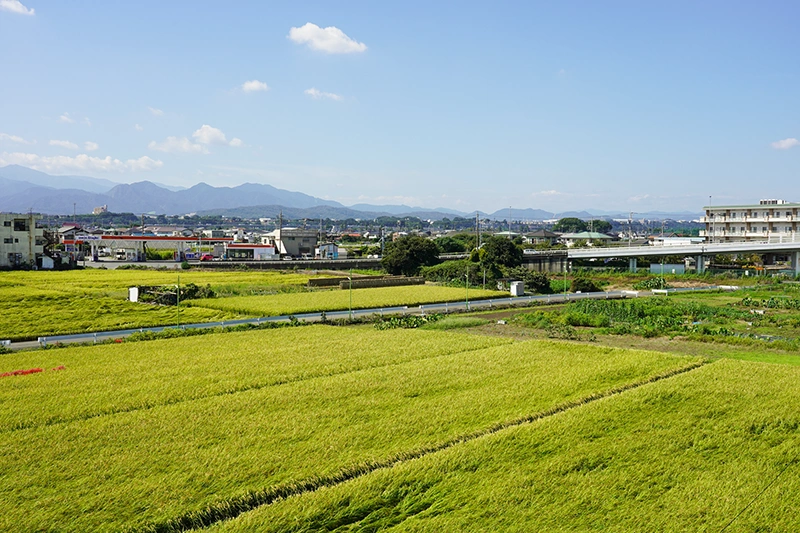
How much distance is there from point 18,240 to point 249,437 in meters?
46.1

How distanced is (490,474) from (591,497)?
1470 mm

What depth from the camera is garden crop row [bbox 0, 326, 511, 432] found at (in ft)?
43.7

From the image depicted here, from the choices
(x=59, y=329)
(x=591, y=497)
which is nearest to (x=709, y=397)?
(x=591, y=497)

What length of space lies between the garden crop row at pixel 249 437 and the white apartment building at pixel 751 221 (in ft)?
176

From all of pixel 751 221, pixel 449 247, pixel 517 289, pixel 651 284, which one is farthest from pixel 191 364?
pixel 449 247

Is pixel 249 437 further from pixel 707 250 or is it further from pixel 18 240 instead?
pixel 707 250

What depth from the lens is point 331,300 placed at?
3319cm

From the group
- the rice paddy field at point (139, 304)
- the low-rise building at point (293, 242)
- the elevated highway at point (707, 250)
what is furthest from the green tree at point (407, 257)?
the low-rise building at point (293, 242)

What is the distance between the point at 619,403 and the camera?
44.6 ft

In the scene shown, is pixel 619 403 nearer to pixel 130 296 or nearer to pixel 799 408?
pixel 799 408

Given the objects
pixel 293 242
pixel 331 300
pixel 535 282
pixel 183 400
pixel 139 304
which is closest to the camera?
pixel 183 400

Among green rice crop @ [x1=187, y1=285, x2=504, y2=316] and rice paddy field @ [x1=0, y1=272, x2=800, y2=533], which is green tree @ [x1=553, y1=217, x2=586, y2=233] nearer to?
green rice crop @ [x1=187, y1=285, x2=504, y2=316]

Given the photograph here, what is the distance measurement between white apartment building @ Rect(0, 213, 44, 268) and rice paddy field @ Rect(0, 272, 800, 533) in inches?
1313

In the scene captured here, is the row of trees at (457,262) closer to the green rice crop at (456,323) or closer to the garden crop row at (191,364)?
the green rice crop at (456,323)
